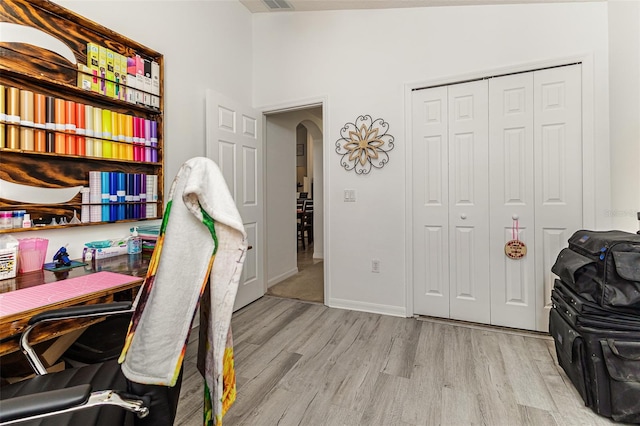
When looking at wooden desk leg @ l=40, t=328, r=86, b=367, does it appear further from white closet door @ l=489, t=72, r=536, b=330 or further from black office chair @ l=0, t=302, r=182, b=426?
white closet door @ l=489, t=72, r=536, b=330

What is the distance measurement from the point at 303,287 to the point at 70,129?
2.68 metres

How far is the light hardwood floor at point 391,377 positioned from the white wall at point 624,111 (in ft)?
3.58

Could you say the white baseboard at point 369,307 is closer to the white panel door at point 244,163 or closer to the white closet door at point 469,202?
the white closet door at point 469,202

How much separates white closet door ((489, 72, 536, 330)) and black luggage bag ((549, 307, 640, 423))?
0.87 meters

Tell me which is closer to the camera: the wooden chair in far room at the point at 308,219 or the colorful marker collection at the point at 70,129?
the colorful marker collection at the point at 70,129

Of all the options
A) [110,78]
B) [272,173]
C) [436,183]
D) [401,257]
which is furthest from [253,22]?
[401,257]

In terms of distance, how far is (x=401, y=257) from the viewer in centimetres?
277

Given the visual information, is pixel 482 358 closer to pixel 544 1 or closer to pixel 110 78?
pixel 544 1

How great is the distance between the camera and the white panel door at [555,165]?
2234mm

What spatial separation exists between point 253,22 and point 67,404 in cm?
373

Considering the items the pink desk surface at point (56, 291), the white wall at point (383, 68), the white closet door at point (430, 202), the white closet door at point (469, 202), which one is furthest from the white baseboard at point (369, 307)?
the pink desk surface at point (56, 291)

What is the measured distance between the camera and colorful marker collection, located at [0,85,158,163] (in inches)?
59.7

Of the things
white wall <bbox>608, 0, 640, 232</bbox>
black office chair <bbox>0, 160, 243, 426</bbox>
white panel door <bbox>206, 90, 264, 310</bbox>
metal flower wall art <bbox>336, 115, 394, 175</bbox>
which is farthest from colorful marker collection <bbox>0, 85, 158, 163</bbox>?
white wall <bbox>608, 0, 640, 232</bbox>

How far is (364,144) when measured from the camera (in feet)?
9.35
